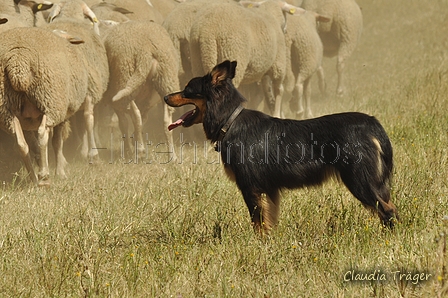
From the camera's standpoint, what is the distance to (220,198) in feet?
17.6

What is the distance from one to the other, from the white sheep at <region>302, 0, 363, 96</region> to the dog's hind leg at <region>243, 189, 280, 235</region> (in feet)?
35.7

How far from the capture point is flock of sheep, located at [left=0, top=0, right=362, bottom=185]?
22.4 feet

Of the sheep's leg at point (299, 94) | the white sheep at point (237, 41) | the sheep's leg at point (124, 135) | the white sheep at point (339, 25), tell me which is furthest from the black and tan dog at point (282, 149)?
the white sheep at point (339, 25)

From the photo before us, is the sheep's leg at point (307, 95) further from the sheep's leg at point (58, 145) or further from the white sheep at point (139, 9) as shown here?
the sheep's leg at point (58, 145)

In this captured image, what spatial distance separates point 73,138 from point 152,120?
2508 millimetres

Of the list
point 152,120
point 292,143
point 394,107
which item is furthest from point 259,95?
point 292,143

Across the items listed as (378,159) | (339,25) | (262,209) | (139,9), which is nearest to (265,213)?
(262,209)

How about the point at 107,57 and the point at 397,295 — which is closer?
the point at 397,295

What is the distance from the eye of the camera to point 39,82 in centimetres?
671

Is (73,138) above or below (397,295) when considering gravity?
below

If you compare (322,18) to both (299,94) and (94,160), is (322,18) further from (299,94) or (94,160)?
(94,160)

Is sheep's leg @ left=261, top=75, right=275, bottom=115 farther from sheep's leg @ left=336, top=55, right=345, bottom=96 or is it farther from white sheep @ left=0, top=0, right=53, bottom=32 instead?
sheep's leg @ left=336, top=55, right=345, bottom=96

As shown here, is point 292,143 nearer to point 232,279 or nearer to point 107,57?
point 232,279

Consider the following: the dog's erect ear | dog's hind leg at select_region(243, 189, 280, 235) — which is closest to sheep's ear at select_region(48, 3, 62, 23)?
the dog's erect ear
